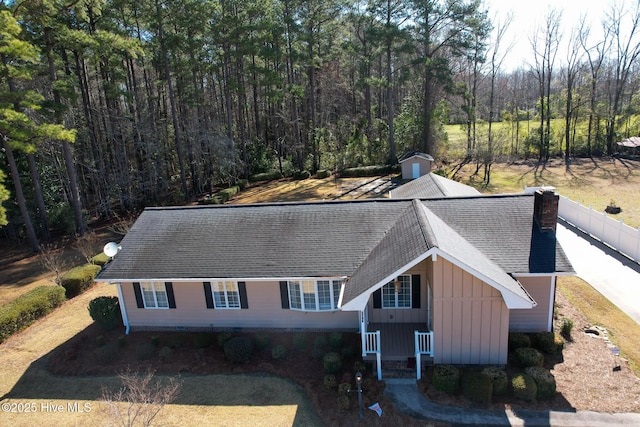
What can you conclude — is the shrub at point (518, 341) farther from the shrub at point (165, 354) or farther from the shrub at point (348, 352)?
the shrub at point (165, 354)

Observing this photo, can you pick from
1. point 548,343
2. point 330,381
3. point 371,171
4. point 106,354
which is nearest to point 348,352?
point 330,381

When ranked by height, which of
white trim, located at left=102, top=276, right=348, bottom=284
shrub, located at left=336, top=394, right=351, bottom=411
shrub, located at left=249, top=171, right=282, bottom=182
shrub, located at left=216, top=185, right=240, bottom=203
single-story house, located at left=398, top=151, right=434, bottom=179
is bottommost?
shrub, located at left=336, top=394, right=351, bottom=411

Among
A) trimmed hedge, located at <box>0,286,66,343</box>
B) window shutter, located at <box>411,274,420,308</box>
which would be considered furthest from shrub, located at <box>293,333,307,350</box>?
trimmed hedge, located at <box>0,286,66,343</box>

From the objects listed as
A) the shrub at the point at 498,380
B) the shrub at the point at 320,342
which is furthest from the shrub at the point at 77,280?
the shrub at the point at 498,380

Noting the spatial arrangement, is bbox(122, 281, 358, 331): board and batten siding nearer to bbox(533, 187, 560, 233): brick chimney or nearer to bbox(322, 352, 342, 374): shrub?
bbox(322, 352, 342, 374): shrub

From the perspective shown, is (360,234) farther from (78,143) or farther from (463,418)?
(78,143)

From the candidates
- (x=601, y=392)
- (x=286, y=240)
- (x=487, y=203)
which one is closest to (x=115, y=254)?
(x=286, y=240)
